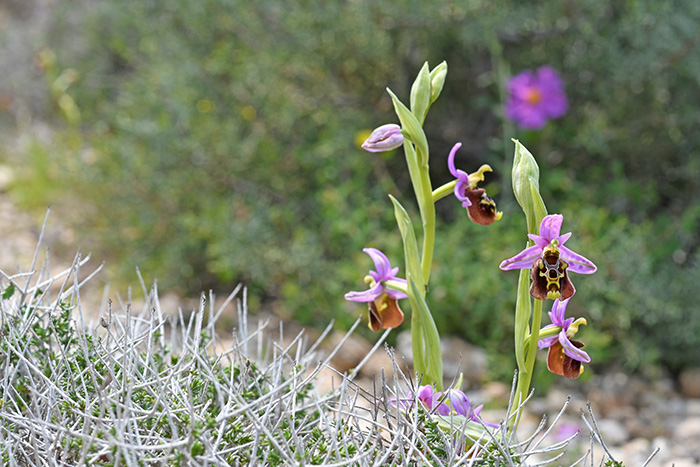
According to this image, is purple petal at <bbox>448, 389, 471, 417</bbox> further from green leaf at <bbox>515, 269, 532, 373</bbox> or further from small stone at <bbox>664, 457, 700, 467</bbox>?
small stone at <bbox>664, 457, 700, 467</bbox>

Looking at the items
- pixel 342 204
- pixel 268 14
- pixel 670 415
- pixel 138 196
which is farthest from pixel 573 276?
pixel 138 196

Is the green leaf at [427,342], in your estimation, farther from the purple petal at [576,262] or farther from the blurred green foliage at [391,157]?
the blurred green foliage at [391,157]

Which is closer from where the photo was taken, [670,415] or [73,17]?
[670,415]

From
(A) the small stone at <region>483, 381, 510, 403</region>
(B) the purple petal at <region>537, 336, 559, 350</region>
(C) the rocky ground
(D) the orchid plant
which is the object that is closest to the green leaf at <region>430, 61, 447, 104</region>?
(D) the orchid plant

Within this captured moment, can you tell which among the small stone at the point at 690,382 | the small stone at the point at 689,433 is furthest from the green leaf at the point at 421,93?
the small stone at the point at 690,382

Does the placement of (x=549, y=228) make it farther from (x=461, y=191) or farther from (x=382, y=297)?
(x=382, y=297)

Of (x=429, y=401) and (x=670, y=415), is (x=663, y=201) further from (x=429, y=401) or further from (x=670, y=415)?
(x=429, y=401)
